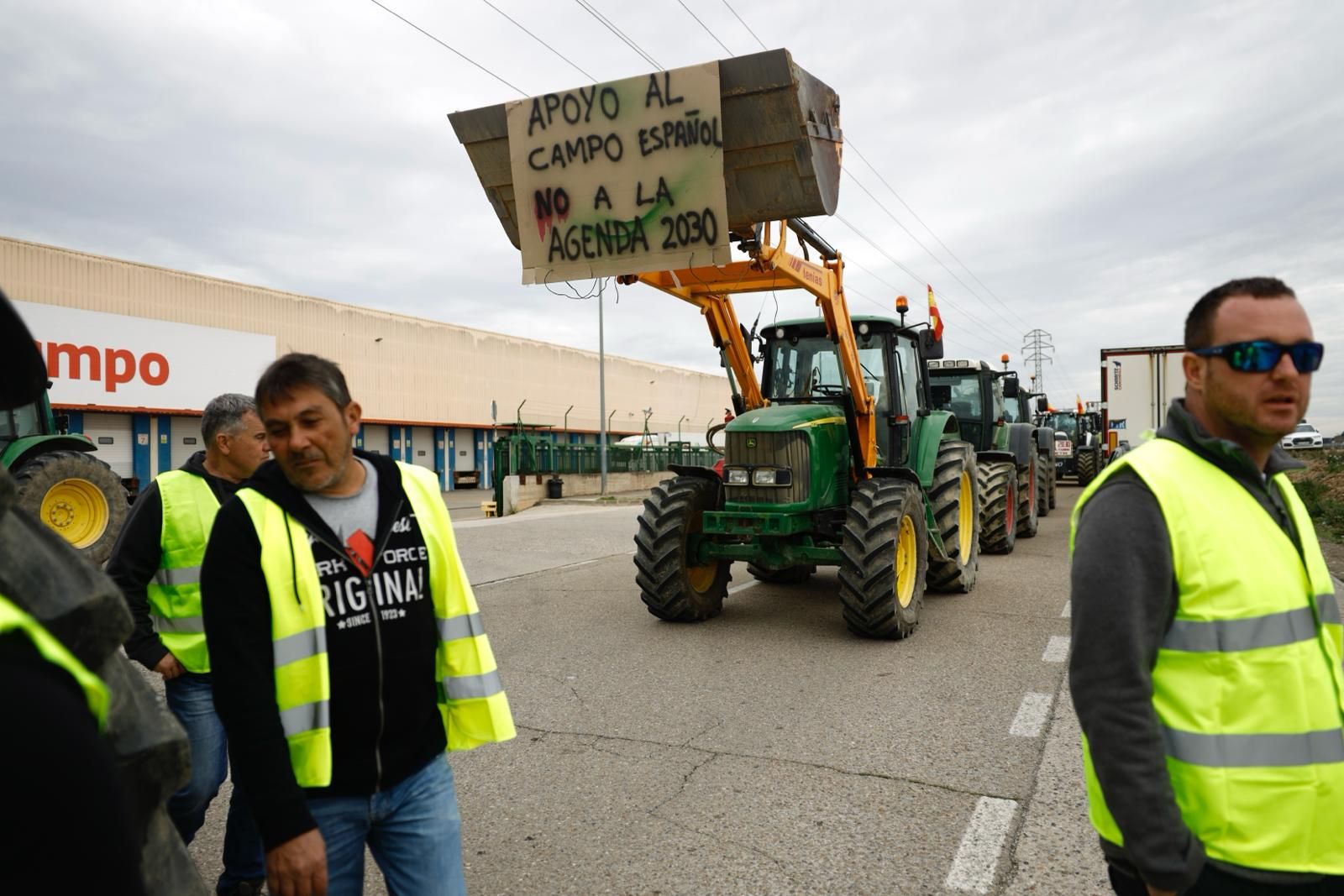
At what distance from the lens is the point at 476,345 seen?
3925cm

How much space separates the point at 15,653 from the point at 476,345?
39.6m

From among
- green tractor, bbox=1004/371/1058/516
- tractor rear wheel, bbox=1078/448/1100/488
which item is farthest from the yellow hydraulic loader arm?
tractor rear wheel, bbox=1078/448/1100/488

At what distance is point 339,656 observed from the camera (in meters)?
2.04

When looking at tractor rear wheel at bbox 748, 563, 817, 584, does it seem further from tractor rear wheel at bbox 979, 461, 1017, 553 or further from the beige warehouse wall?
the beige warehouse wall

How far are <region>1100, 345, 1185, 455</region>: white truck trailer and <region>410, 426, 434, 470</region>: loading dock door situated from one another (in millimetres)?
25535

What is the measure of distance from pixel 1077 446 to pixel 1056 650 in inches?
834

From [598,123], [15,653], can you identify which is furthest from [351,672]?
[598,123]

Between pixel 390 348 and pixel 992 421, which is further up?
pixel 390 348

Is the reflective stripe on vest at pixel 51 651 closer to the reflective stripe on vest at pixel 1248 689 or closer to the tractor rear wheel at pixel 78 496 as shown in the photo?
the reflective stripe on vest at pixel 1248 689

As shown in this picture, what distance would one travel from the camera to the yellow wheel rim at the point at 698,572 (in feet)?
24.5

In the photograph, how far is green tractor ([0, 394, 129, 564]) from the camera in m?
8.89

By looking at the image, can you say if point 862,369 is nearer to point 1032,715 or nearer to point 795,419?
point 795,419

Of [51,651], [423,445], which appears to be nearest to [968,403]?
[51,651]

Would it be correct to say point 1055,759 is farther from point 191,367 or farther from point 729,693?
point 191,367
